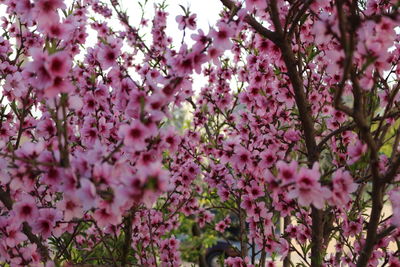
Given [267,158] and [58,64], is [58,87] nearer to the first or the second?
[58,64]

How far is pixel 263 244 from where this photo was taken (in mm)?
3299

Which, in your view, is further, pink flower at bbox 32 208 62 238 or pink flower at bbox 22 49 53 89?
pink flower at bbox 32 208 62 238

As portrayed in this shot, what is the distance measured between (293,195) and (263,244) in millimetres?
1737

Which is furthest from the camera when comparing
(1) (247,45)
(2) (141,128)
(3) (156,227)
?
(1) (247,45)

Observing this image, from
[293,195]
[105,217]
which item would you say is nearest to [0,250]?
[105,217]

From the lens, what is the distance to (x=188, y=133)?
15.5 feet

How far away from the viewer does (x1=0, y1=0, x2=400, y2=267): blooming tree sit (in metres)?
1.64

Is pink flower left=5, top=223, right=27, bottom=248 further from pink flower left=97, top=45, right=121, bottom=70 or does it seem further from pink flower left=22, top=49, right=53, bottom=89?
pink flower left=97, top=45, right=121, bottom=70

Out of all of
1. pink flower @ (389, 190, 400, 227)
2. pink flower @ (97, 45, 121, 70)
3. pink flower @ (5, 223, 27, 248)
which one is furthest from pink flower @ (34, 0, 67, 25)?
pink flower @ (389, 190, 400, 227)

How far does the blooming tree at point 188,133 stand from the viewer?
1.64 meters

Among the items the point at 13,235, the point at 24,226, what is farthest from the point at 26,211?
the point at 24,226

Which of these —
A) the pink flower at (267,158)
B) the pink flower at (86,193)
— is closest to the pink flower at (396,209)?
the pink flower at (267,158)

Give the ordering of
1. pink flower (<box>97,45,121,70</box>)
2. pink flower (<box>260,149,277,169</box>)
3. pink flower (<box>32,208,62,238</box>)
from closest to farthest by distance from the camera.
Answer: pink flower (<box>32,208,62,238</box>) < pink flower (<box>97,45,121,70</box>) < pink flower (<box>260,149,277,169</box>)

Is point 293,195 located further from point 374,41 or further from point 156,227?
point 156,227
